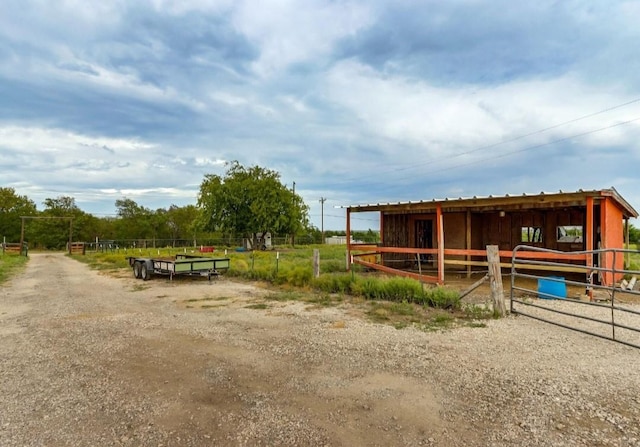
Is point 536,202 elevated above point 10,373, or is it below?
above

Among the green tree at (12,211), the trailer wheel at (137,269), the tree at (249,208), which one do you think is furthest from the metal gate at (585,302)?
the green tree at (12,211)

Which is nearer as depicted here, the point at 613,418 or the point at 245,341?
the point at 613,418

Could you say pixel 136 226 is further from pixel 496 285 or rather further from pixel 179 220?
pixel 496 285

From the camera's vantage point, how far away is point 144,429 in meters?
3.31

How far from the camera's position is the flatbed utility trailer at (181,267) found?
12.8 meters

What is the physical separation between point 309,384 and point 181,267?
31.5 ft

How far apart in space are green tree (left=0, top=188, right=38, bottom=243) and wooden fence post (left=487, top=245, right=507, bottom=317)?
59661 mm

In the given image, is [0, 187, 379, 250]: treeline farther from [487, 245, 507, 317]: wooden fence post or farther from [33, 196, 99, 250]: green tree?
[487, 245, 507, 317]: wooden fence post

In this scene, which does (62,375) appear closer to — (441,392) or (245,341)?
(245,341)

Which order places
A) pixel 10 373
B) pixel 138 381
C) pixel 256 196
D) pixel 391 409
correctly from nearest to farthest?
1. pixel 391 409
2. pixel 138 381
3. pixel 10 373
4. pixel 256 196

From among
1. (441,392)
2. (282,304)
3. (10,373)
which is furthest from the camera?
(282,304)

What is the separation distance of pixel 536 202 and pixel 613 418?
26.0 feet

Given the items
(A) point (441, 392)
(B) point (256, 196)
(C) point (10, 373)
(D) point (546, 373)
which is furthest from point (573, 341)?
(B) point (256, 196)

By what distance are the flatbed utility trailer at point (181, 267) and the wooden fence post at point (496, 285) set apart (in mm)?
8845
